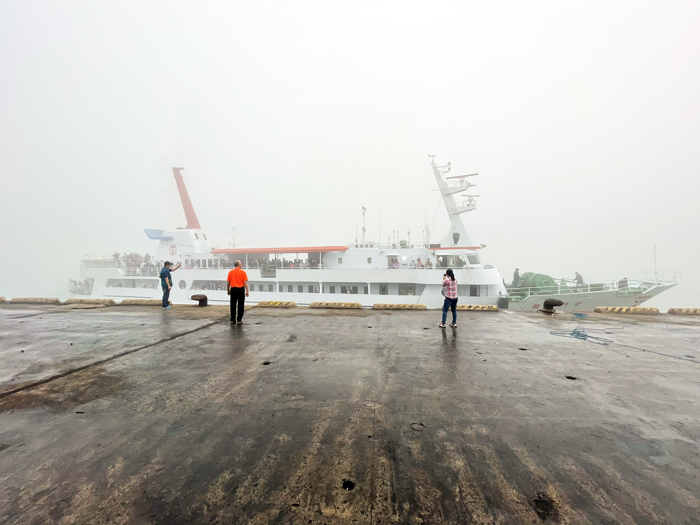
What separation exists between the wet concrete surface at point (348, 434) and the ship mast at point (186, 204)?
21747 millimetres

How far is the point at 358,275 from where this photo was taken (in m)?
17.6

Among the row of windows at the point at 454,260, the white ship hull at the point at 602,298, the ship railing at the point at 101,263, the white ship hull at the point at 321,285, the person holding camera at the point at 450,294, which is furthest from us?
the ship railing at the point at 101,263

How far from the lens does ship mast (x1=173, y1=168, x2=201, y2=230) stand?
2439 centimetres

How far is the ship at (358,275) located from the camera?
1611 cm

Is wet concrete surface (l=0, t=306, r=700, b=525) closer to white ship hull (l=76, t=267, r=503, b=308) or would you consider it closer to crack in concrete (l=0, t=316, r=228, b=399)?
crack in concrete (l=0, t=316, r=228, b=399)

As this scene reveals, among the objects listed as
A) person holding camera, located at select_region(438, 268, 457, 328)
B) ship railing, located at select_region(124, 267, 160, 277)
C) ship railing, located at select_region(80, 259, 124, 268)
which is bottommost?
person holding camera, located at select_region(438, 268, 457, 328)

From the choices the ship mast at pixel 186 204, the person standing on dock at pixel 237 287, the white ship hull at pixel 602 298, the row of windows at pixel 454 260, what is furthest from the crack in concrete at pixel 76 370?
the ship mast at pixel 186 204

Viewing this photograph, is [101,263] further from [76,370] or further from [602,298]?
[602,298]

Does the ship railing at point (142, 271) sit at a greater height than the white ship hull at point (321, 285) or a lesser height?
greater

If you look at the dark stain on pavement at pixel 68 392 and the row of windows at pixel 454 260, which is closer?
the dark stain on pavement at pixel 68 392

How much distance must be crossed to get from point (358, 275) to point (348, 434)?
1535 centimetres

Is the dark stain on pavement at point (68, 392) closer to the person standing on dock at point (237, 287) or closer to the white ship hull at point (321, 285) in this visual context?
the person standing on dock at point (237, 287)

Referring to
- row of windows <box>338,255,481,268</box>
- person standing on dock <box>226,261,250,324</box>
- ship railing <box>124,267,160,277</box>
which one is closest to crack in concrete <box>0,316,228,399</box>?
person standing on dock <box>226,261,250,324</box>

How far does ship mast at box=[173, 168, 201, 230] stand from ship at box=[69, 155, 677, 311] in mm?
1218
